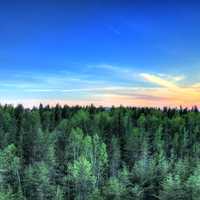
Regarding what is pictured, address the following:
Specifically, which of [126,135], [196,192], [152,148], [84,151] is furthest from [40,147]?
[196,192]

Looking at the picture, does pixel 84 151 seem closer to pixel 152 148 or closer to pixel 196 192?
pixel 152 148

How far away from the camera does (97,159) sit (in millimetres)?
80188

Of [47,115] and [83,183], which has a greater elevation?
[47,115]

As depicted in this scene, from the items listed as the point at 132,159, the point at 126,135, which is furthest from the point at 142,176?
the point at 126,135

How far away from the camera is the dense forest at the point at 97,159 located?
2360 inches

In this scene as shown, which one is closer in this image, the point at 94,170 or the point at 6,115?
the point at 94,170

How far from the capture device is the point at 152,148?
97.9 metres

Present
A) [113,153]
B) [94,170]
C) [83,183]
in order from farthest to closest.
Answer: [113,153], [94,170], [83,183]

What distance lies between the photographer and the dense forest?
5994cm

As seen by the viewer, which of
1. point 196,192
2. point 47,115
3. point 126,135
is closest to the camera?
point 196,192

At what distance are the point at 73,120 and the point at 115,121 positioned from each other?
41.8 feet

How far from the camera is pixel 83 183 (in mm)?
64938

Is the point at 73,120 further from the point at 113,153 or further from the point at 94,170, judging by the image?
the point at 94,170

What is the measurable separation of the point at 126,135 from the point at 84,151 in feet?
60.3
